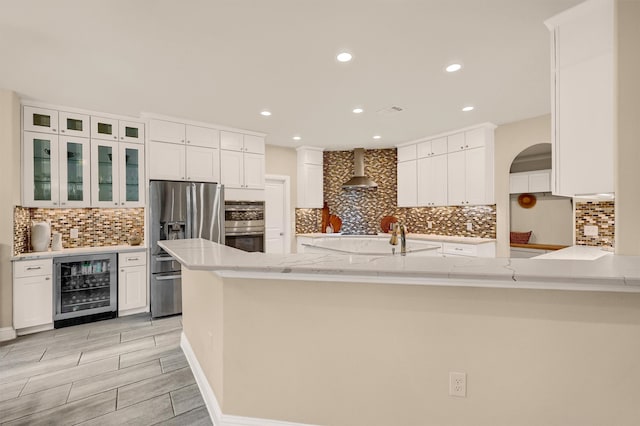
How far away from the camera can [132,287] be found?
13.0 feet

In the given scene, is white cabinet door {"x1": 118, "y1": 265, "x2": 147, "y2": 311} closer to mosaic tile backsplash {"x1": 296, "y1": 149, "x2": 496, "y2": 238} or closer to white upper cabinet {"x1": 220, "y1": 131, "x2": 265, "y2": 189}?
white upper cabinet {"x1": 220, "y1": 131, "x2": 265, "y2": 189}

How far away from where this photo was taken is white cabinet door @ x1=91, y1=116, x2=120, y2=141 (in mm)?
3955

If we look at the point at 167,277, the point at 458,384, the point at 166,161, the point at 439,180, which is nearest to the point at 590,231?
the point at 439,180

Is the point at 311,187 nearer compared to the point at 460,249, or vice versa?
the point at 460,249

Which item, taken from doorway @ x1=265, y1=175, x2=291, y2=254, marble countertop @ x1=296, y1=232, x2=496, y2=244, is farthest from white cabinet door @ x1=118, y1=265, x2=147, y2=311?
marble countertop @ x1=296, y1=232, x2=496, y2=244

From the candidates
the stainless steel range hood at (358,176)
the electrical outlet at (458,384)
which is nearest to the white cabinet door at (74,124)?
the stainless steel range hood at (358,176)

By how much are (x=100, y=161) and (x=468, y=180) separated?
17.8 ft

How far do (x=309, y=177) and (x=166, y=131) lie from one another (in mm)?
2738

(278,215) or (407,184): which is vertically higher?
(407,184)

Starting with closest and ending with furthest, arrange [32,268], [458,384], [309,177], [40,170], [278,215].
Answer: [458,384] → [32,268] → [40,170] → [278,215] → [309,177]

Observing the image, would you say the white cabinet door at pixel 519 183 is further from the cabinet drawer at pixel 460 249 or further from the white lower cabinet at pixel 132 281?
the white lower cabinet at pixel 132 281

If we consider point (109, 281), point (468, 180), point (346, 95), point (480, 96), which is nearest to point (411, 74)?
point (346, 95)

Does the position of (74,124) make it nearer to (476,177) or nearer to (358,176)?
(358,176)

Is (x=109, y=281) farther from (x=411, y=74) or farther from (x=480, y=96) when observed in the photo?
(x=480, y=96)
